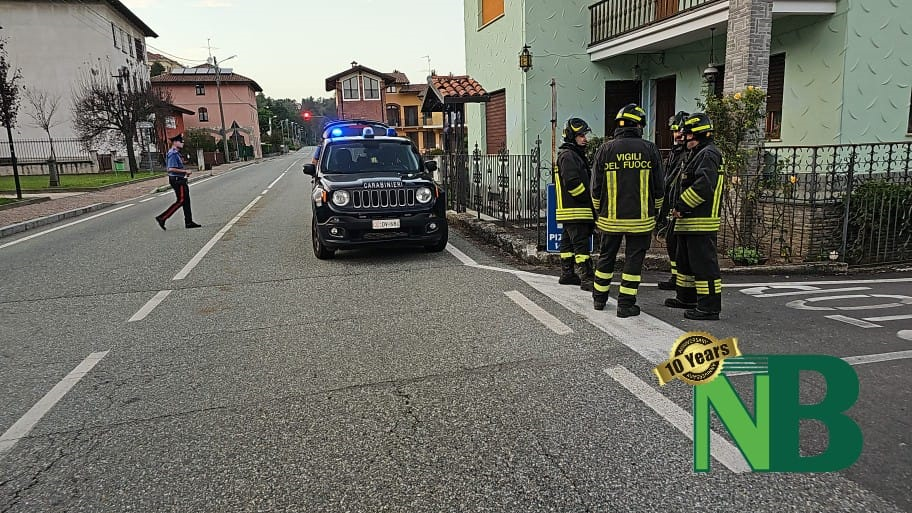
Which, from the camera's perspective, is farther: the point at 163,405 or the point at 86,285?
the point at 86,285

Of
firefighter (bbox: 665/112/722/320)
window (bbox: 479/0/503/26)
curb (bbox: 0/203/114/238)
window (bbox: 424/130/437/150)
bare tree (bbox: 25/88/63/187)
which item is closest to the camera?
firefighter (bbox: 665/112/722/320)

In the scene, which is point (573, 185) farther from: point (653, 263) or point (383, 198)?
point (383, 198)

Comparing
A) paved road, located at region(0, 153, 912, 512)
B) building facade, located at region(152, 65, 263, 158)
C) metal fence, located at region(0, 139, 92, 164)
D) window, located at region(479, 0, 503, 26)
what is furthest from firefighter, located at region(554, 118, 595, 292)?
building facade, located at region(152, 65, 263, 158)

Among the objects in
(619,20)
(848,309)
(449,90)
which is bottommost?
(848,309)

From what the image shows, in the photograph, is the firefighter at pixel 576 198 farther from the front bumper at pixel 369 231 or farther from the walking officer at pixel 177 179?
the walking officer at pixel 177 179

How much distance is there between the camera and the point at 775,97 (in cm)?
1194

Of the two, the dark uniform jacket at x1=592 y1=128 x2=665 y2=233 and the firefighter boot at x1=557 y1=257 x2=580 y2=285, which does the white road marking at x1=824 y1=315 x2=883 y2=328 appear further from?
the firefighter boot at x1=557 y1=257 x2=580 y2=285

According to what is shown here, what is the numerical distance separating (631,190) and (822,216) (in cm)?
443

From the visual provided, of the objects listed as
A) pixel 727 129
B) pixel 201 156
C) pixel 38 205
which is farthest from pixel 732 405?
pixel 201 156

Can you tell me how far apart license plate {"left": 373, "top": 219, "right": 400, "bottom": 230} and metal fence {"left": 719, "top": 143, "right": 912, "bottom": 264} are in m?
4.63

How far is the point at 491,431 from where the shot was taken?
3.52 meters

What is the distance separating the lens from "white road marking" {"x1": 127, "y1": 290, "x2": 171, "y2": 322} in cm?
610

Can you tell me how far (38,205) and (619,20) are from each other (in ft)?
54.8

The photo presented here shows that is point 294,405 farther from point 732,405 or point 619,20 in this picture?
point 619,20
